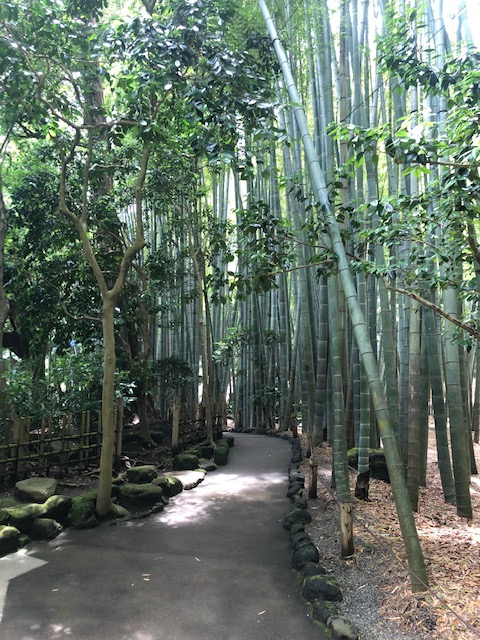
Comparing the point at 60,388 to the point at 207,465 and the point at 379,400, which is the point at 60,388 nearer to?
the point at 207,465

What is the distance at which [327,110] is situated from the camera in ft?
15.7

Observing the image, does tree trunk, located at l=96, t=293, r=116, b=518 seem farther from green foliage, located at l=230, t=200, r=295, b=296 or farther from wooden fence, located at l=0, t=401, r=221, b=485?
green foliage, located at l=230, t=200, r=295, b=296

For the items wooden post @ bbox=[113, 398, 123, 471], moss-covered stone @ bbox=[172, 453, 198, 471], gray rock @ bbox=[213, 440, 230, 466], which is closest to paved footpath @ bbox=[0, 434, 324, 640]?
wooden post @ bbox=[113, 398, 123, 471]

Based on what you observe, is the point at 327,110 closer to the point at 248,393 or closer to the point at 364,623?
the point at 364,623

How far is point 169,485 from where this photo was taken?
4.59 m

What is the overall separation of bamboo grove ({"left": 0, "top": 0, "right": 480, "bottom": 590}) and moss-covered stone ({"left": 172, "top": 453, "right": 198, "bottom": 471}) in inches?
23.0

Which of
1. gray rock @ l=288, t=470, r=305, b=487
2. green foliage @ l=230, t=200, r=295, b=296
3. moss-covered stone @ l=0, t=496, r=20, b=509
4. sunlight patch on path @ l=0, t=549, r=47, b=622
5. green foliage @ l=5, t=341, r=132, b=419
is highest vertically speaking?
green foliage @ l=230, t=200, r=295, b=296

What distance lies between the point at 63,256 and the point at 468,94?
5.15 m

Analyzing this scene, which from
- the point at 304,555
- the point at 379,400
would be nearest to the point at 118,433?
the point at 304,555

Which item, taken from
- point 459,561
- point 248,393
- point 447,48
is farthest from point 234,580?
point 248,393

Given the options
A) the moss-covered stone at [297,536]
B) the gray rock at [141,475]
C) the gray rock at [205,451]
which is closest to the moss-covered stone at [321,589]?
the moss-covered stone at [297,536]

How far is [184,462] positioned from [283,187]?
3900mm

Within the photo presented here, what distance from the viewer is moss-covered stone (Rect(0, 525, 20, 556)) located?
300cm

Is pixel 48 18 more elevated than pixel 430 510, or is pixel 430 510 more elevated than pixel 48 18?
pixel 48 18
